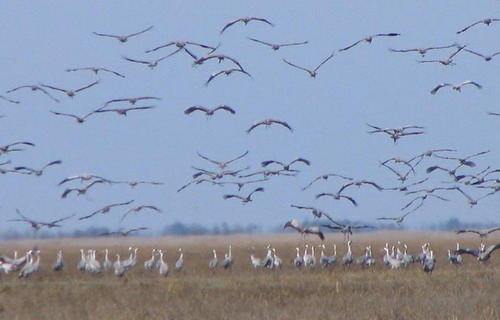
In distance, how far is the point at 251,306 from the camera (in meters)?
19.5

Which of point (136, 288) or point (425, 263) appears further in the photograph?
point (425, 263)

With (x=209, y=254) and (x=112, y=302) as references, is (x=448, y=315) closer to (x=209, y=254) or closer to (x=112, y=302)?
(x=112, y=302)

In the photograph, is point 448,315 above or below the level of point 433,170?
below

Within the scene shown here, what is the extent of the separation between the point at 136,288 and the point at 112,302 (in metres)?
3.36

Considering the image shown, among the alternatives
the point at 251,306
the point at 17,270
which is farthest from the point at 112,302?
the point at 17,270

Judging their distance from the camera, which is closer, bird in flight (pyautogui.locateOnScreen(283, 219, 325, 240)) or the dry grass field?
the dry grass field

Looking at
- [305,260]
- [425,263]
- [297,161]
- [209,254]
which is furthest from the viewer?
[209,254]

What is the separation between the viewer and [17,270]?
31.3m

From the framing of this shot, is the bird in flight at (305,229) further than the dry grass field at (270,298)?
Yes

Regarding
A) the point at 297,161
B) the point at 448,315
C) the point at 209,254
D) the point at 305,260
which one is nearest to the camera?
the point at 448,315

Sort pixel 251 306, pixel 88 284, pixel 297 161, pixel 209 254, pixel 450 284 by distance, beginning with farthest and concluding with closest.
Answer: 1. pixel 209 254
2. pixel 88 284
3. pixel 297 161
4. pixel 450 284
5. pixel 251 306

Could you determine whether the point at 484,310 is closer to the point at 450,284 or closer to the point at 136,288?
the point at 450,284

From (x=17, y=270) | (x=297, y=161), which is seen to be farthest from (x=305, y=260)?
(x=297, y=161)

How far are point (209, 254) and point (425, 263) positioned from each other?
1363 cm
